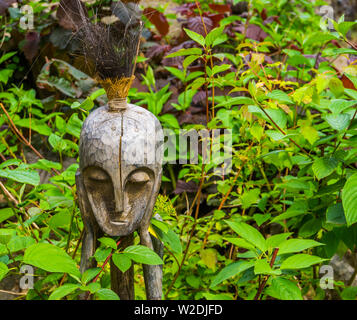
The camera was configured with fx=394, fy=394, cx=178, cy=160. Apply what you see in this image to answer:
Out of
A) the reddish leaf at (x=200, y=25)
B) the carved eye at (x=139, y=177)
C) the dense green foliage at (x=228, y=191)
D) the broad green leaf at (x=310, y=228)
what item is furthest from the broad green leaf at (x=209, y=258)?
the reddish leaf at (x=200, y=25)

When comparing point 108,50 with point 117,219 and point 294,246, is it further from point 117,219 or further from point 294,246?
point 294,246

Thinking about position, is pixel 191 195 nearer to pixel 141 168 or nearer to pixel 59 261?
pixel 141 168

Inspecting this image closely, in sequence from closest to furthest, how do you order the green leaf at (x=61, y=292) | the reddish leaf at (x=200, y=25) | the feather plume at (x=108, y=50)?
the green leaf at (x=61, y=292), the feather plume at (x=108, y=50), the reddish leaf at (x=200, y=25)

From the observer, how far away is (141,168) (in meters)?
1.15

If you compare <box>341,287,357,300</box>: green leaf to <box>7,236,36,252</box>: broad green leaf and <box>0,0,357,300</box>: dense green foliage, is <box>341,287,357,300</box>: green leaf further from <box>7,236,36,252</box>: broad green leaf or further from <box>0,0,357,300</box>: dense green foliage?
<box>7,236,36,252</box>: broad green leaf

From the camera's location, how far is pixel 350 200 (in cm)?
117

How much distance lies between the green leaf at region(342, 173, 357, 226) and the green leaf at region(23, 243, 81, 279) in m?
0.78

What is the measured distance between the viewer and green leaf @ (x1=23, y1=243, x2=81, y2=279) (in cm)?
100

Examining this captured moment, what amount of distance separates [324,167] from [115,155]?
701mm

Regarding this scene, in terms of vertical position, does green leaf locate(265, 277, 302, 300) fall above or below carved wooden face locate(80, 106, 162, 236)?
below

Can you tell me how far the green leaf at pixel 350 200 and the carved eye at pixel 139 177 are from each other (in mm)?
589

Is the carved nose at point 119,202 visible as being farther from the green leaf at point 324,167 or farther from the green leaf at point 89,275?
the green leaf at point 324,167

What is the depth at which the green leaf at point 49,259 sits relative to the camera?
1.00m

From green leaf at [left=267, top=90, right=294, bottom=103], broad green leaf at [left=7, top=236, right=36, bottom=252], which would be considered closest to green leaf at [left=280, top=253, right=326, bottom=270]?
green leaf at [left=267, top=90, right=294, bottom=103]
